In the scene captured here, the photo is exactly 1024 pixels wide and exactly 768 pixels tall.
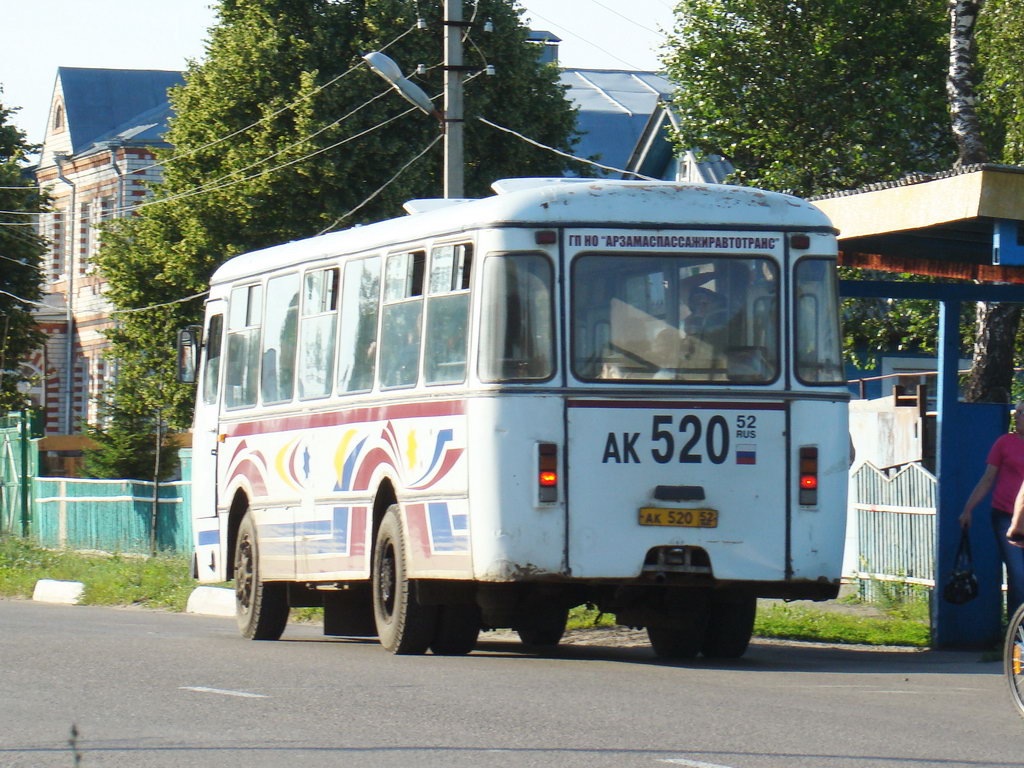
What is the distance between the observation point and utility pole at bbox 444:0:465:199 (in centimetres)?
2450

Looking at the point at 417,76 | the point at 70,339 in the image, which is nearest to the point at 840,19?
the point at 417,76

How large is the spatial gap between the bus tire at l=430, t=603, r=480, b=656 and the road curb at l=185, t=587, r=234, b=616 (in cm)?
778

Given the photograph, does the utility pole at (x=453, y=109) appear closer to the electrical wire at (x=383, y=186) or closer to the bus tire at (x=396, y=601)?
the bus tire at (x=396, y=601)

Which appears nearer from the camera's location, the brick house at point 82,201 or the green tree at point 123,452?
the green tree at point 123,452

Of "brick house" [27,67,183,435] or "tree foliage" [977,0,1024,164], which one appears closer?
"tree foliage" [977,0,1024,164]

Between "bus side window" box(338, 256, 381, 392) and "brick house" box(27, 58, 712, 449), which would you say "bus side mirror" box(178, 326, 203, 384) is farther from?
"brick house" box(27, 58, 712, 449)

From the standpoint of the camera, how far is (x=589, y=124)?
61094mm

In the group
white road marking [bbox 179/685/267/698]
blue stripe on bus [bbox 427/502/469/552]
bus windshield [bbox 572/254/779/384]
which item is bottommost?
white road marking [bbox 179/685/267/698]

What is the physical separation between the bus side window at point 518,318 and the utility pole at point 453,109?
35.8 ft

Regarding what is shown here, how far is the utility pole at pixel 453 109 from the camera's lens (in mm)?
24500

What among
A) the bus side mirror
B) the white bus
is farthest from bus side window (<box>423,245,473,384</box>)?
the bus side mirror

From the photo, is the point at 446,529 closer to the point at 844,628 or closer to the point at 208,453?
the point at 844,628

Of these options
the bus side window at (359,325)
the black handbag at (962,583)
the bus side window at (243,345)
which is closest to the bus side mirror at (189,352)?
the bus side window at (243,345)

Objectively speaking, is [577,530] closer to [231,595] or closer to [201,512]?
[201,512]
